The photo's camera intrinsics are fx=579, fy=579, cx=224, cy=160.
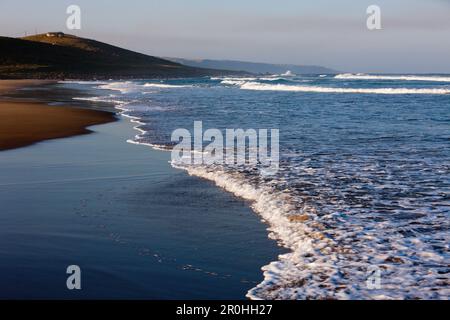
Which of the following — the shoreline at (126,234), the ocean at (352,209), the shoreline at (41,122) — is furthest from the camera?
the shoreline at (41,122)

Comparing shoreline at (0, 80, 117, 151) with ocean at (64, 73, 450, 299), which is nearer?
ocean at (64, 73, 450, 299)

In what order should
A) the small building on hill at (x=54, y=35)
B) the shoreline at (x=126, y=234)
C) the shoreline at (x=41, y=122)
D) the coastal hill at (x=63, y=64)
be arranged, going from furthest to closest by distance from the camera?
the small building on hill at (x=54, y=35), the coastal hill at (x=63, y=64), the shoreline at (x=41, y=122), the shoreline at (x=126, y=234)

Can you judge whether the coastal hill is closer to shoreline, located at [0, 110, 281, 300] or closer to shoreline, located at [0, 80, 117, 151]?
shoreline, located at [0, 80, 117, 151]

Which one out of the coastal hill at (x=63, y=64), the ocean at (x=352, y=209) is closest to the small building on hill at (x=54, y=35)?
the coastal hill at (x=63, y=64)

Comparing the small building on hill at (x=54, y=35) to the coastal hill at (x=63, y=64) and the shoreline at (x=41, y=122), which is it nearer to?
the coastal hill at (x=63, y=64)

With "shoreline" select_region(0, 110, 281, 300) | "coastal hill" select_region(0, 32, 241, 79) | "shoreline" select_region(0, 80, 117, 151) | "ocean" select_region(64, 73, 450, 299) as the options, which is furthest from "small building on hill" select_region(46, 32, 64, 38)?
"shoreline" select_region(0, 110, 281, 300)

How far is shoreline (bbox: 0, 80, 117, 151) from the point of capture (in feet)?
45.9

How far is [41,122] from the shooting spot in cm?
1753

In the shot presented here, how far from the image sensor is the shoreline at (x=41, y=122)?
14.0 meters

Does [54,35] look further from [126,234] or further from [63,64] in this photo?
[126,234]

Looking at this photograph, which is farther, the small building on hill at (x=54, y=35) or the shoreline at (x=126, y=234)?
the small building on hill at (x=54, y=35)

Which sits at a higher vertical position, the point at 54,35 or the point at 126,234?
the point at 54,35

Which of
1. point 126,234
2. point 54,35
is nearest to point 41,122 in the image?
point 126,234
